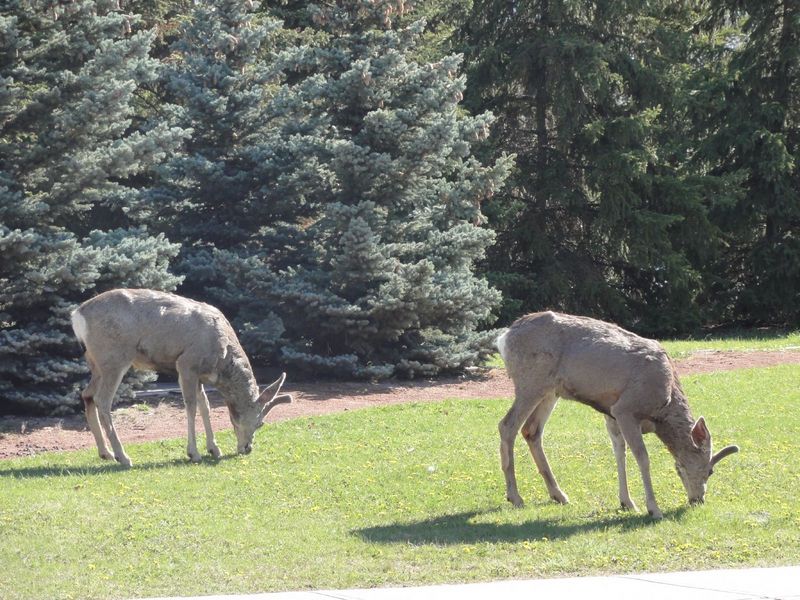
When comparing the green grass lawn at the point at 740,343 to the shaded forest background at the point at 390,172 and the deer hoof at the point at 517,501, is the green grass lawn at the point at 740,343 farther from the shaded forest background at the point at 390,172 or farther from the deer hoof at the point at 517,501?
the deer hoof at the point at 517,501

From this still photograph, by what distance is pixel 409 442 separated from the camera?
606 inches

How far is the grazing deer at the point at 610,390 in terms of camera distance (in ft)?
35.8

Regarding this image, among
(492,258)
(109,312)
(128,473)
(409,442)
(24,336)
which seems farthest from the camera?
(492,258)

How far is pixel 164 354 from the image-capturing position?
14203 millimetres

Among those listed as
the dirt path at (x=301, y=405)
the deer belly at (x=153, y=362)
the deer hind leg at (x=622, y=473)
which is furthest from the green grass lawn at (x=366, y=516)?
the dirt path at (x=301, y=405)

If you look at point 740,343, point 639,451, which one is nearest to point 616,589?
point 639,451

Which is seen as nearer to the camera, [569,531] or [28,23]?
[569,531]

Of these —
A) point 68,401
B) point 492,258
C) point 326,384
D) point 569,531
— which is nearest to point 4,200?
point 68,401

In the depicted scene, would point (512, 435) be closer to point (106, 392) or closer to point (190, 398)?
point (190, 398)

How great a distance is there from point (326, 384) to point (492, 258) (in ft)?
40.4

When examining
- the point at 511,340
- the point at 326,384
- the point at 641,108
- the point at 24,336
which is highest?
the point at 641,108

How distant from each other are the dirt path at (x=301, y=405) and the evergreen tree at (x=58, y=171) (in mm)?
610

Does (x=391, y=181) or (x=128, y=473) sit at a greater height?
(x=391, y=181)

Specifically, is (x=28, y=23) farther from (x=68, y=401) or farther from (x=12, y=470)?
(x=12, y=470)
